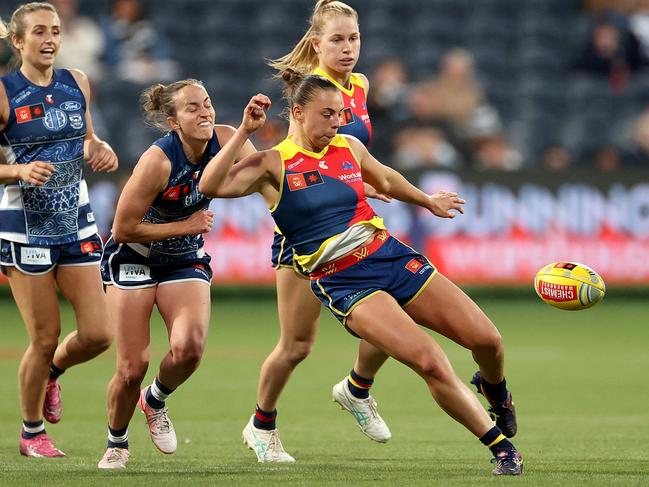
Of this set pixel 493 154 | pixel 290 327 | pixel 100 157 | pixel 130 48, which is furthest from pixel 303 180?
pixel 130 48

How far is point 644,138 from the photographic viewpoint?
63.9 feet

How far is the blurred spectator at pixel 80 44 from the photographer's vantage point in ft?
61.9

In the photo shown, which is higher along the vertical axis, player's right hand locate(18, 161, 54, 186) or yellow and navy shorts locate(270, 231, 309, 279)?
player's right hand locate(18, 161, 54, 186)

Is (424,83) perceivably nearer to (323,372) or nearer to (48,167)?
(323,372)

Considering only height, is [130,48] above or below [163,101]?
below

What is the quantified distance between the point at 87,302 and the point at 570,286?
279 cm

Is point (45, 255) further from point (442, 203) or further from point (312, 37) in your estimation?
point (442, 203)

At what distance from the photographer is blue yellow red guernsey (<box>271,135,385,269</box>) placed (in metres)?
6.59

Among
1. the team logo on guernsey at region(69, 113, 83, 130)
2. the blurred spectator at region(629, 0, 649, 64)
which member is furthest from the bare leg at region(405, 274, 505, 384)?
the blurred spectator at region(629, 0, 649, 64)

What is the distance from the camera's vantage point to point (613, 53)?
1995 centimetres

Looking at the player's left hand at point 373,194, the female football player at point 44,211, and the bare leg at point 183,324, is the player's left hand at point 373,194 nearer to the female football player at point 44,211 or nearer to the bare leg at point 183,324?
the bare leg at point 183,324

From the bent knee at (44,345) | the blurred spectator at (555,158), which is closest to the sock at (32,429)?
the bent knee at (44,345)

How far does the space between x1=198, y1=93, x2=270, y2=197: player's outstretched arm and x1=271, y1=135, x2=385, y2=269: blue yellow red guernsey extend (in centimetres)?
31

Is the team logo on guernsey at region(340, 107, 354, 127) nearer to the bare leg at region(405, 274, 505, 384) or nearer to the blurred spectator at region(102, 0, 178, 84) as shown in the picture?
the bare leg at region(405, 274, 505, 384)
